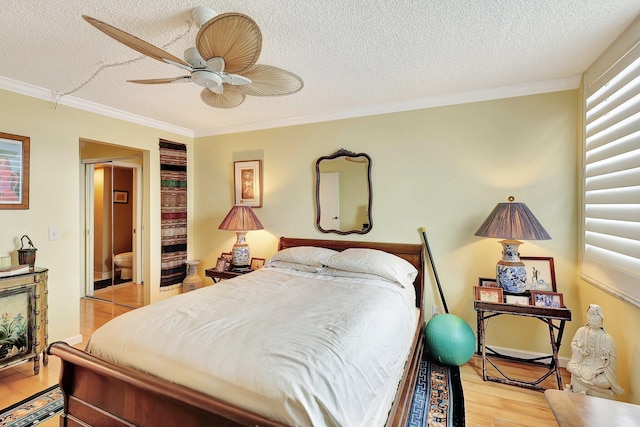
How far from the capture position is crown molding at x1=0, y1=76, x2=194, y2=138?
2.61 m

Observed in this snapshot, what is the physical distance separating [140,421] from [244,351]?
558 millimetres

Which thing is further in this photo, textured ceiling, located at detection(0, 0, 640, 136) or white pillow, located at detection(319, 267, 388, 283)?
white pillow, located at detection(319, 267, 388, 283)

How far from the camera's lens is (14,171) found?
263cm

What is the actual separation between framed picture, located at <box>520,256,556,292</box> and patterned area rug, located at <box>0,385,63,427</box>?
3.65m

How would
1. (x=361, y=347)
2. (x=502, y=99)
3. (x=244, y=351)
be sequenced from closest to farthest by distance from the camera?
(x=244, y=351) < (x=361, y=347) < (x=502, y=99)

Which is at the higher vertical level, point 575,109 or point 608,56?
point 608,56

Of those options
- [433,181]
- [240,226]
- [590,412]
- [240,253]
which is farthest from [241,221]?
[590,412]

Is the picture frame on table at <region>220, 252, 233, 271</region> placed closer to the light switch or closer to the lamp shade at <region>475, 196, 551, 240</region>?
the light switch

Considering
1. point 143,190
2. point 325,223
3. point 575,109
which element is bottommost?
point 325,223

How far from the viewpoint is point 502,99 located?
2742mm

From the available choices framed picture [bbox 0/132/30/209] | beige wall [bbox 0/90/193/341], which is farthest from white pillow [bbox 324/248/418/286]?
framed picture [bbox 0/132/30/209]

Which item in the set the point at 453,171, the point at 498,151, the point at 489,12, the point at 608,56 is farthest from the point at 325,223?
the point at 608,56

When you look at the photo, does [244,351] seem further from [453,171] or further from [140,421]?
[453,171]

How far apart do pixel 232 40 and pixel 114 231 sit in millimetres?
3825
